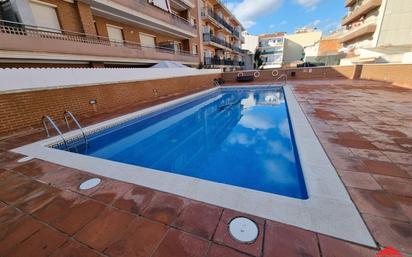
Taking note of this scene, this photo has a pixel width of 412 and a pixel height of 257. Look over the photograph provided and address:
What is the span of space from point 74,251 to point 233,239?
140 cm

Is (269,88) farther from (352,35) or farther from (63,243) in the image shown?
(352,35)

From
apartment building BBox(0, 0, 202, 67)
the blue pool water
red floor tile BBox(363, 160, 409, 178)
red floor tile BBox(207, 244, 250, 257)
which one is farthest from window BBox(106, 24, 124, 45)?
red floor tile BBox(363, 160, 409, 178)

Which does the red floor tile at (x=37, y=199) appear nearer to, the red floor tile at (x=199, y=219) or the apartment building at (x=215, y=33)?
the red floor tile at (x=199, y=219)

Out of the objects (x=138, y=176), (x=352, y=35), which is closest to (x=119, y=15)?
(x=138, y=176)

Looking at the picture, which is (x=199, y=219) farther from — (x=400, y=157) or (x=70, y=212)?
(x=400, y=157)

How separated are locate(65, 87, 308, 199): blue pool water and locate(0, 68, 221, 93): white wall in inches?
99.0

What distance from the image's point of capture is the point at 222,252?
143cm

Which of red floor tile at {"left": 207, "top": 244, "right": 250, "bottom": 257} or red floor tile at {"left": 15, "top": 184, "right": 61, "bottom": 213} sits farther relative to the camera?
red floor tile at {"left": 15, "top": 184, "right": 61, "bottom": 213}

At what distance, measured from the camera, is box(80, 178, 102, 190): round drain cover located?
2.41 meters

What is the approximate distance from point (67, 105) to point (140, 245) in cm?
688

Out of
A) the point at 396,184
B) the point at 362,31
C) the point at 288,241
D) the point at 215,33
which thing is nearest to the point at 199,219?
the point at 288,241

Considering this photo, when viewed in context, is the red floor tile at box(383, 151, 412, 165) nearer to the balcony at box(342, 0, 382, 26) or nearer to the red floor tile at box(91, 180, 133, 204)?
the red floor tile at box(91, 180, 133, 204)

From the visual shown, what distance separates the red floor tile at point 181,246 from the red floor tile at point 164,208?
195 millimetres

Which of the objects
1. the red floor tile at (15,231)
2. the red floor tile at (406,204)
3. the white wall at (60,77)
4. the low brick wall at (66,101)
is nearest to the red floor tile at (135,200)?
the red floor tile at (15,231)
